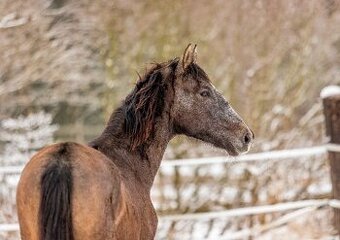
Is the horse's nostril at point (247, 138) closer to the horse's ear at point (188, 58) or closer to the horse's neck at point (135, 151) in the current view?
the horse's neck at point (135, 151)

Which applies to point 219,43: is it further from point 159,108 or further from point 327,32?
point 159,108

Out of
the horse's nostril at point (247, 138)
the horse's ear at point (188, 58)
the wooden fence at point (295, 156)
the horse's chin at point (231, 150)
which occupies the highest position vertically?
the horse's ear at point (188, 58)

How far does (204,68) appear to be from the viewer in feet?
37.4

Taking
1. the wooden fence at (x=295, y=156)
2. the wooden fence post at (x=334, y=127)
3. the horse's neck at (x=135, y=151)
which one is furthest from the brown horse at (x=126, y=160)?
the wooden fence post at (x=334, y=127)

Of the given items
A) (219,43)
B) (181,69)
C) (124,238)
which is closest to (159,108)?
(181,69)

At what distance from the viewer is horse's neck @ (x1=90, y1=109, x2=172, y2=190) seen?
5.05 metres

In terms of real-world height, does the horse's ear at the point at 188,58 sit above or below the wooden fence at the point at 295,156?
above

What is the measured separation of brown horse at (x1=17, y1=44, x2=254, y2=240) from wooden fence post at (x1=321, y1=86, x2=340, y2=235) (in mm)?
1813

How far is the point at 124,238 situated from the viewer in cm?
436

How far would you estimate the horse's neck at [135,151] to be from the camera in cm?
505

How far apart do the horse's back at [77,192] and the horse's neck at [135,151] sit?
761 mm

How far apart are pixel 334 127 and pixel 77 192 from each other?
390 cm

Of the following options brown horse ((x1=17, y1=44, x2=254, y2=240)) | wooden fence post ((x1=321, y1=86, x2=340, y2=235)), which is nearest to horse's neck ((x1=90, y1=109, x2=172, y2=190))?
brown horse ((x1=17, y1=44, x2=254, y2=240))

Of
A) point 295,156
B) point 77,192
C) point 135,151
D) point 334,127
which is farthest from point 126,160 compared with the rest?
point 295,156
